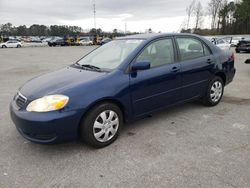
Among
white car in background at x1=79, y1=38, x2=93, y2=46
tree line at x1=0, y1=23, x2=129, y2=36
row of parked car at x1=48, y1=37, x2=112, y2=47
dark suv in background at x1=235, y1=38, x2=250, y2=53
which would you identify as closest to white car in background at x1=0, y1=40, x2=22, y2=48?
row of parked car at x1=48, y1=37, x2=112, y2=47

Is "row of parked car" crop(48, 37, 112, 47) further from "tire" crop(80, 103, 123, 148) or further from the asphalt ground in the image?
"tire" crop(80, 103, 123, 148)

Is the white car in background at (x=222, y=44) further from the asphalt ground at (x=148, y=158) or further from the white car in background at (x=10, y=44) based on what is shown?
the white car in background at (x=10, y=44)

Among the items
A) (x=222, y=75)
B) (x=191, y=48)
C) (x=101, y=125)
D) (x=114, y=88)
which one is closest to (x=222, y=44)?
(x=222, y=75)

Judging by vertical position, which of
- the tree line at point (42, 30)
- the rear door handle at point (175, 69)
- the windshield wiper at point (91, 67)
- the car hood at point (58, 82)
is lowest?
the car hood at point (58, 82)

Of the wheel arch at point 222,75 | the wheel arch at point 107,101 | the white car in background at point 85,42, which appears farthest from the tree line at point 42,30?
the wheel arch at point 107,101

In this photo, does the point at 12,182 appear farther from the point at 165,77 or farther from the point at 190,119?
the point at 190,119

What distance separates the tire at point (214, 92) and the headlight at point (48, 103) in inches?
117

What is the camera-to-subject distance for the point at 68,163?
9.52 feet

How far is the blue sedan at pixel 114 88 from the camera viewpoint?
2889 mm

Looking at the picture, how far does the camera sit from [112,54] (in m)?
3.90

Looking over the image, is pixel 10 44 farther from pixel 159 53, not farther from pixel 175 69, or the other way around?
pixel 175 69

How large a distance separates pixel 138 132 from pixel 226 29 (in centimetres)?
5905

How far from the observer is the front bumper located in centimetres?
279

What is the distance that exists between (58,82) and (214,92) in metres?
3.16
